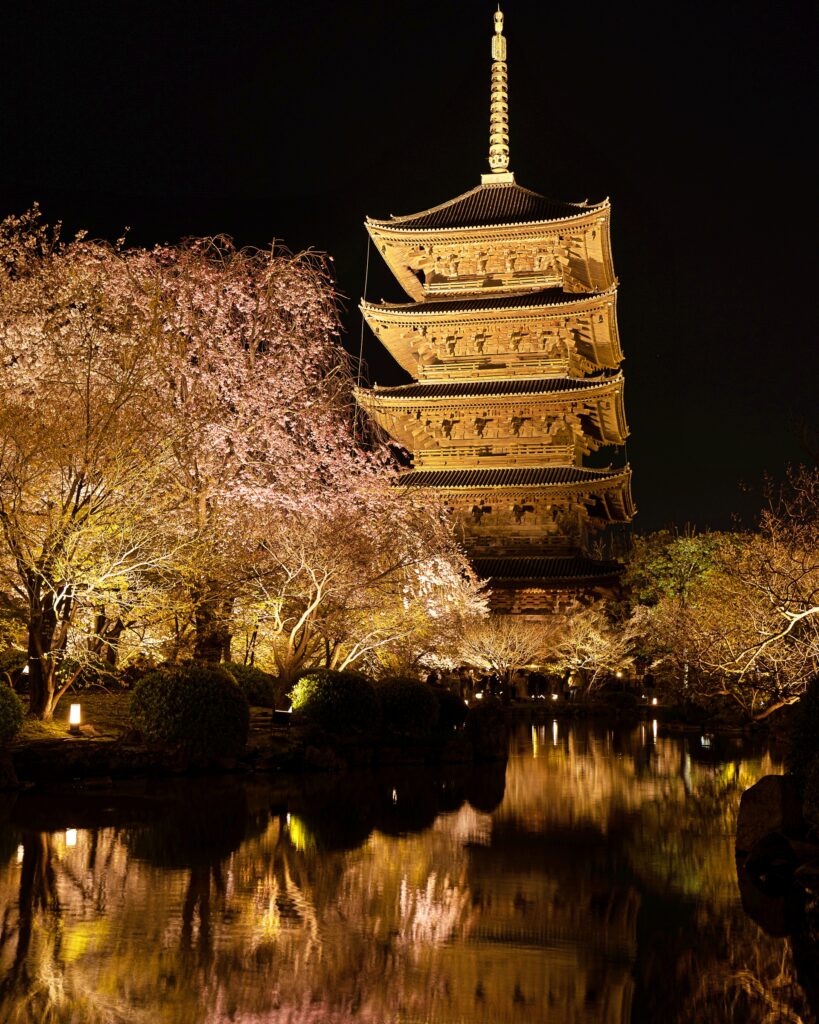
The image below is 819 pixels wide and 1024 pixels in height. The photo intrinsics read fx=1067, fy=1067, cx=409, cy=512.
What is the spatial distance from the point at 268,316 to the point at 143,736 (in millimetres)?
10875

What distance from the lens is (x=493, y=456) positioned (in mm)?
44344

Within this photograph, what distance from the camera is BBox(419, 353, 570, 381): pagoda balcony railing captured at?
4438 cm

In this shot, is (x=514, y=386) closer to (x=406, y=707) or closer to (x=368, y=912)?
(x=406, y=707)

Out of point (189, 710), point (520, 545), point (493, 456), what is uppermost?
point (493, 456)

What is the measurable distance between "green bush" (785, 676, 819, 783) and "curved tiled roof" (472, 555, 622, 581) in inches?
1206

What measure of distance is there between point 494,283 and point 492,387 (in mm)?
5524

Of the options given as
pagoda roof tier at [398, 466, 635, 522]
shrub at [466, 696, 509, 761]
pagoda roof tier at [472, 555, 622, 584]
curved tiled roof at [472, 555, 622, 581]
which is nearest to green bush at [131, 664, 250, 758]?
shrub at [466, 696, 509, 761]

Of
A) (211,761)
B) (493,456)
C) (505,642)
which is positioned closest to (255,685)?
(211,761)

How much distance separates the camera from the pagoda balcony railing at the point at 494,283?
150 feet

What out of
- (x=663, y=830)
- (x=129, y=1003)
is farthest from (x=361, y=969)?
(x=663, y=830)

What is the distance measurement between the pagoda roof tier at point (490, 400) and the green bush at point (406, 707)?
20477 mm

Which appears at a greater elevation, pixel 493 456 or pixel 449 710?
pixel 493 456

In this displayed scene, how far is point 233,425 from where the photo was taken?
23.6 m

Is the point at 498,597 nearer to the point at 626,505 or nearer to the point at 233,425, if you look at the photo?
the point at 626,505
